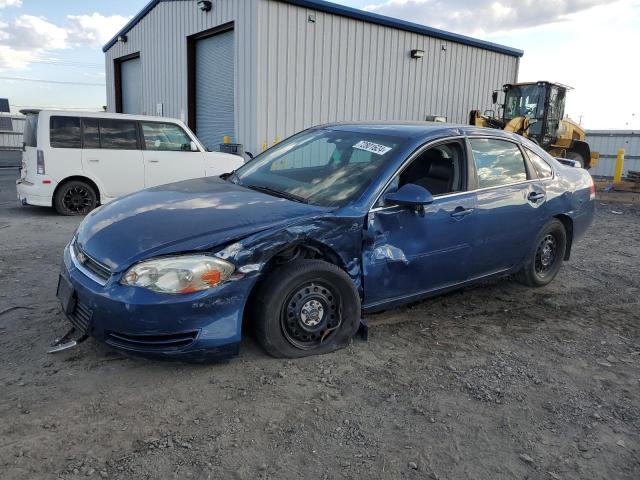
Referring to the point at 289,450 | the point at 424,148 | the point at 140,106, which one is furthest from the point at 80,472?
the point at 140,106

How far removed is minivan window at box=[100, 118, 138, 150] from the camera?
8453 millimetres

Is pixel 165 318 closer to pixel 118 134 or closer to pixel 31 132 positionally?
pixel 118 134

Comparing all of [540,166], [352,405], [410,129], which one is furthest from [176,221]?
[540,166]

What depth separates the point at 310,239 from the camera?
3330 millimetres

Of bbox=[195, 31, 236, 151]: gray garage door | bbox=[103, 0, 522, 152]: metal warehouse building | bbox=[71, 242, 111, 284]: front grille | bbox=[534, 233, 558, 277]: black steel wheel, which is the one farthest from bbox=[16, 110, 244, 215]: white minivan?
bbox=[534, 233, 558, 277]: black steel wheel

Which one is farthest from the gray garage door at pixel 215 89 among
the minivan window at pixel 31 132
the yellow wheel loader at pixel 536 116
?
the yellow wheel loader at pixel 536 116

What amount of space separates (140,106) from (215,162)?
1075 cm

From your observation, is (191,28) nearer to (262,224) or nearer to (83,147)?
(83,147)

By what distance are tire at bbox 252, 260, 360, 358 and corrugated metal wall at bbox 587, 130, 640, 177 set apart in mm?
21976

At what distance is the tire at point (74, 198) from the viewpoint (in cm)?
834

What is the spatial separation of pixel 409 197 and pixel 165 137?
21.2ft

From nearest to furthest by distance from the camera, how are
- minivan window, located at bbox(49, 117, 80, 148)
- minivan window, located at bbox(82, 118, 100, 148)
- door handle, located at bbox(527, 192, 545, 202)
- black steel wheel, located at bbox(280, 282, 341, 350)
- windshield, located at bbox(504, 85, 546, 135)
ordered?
1. black steel wheel, located at bbox(280, 282, 341, 350)
2. door handle, located at bbox(527, 192, 545, 202)
3. minivan window, located at bbox(49, 117, 80, 148)
4. minivan window, located at bbox(82, 118, 100, 148)
5. windshield, located at bbox(504, 85, 546, 135)

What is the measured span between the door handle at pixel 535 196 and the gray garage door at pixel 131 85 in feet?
54.1

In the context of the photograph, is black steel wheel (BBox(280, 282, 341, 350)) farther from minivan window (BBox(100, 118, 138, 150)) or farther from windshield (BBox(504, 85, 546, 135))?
windshield (BBox(504, 85, 546, 135))
